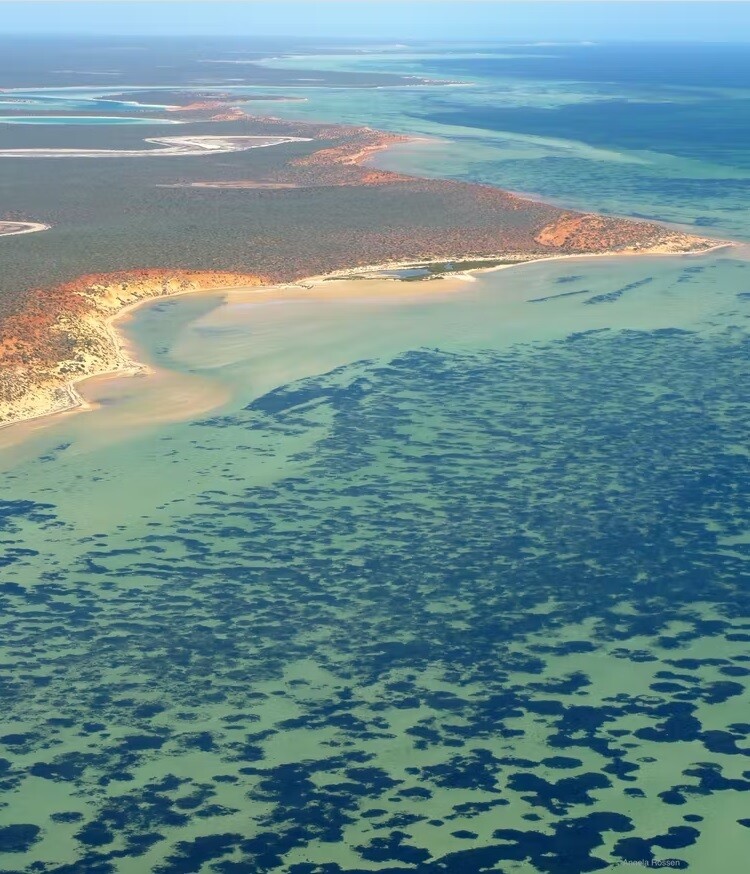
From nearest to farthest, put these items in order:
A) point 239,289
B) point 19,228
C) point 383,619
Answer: point 383,619 < point 239,289 < point 19,228

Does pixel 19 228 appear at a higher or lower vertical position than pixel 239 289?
higher

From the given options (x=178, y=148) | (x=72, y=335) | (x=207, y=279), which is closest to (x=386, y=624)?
(x=72, y=335)

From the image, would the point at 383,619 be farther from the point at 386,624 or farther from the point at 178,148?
the point at 178,148

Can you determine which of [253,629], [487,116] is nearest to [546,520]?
[253,629]

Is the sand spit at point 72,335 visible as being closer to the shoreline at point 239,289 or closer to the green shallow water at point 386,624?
the shoreline at point 239,289

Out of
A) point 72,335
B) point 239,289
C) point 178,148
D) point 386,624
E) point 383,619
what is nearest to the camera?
point 386,624

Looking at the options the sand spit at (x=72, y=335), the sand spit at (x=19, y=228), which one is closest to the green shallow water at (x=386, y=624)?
the sand spit at (x=72, y=335)
